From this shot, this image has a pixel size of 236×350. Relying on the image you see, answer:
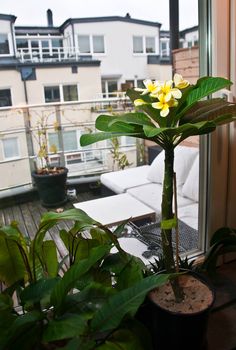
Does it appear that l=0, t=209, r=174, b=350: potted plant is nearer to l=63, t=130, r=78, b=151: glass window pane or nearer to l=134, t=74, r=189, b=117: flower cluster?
l=134, t=74, r=189, b=117: flower cluster

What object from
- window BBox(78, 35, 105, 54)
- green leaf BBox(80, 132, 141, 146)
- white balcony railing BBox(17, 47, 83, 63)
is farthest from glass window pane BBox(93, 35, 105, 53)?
green leaf BBox(80, 132, 141, 146)

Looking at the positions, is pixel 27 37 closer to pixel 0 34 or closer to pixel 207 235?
pixel 0 34

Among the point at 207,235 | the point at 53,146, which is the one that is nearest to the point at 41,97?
the point at 53,146

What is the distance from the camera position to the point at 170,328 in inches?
34.1

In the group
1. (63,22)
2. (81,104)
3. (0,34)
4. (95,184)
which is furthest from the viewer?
(95,184)

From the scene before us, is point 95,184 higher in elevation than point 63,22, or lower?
lower

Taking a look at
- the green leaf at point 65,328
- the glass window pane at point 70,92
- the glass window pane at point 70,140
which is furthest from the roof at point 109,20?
the green leaf at point 65,328

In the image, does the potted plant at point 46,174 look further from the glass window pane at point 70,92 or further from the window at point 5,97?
the window at point 5,97

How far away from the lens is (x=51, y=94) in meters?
1.51

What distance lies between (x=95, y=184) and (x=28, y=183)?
2.20 feet

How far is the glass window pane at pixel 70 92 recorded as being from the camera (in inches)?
59.6

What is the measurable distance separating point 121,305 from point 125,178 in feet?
6.58

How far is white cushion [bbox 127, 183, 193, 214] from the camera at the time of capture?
2225 millimetres

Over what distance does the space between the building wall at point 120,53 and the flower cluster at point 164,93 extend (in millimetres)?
569
